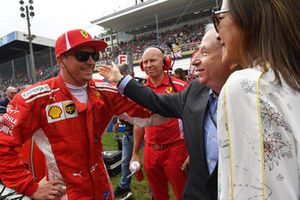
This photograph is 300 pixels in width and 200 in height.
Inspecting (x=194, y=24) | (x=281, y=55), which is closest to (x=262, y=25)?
(x=281, y=55)

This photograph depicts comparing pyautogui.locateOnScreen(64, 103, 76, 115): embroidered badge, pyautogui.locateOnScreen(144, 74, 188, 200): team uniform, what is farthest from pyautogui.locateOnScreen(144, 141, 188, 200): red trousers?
pyautogui.locateOnScreen(64, 103, 76, 115): embroidered badge

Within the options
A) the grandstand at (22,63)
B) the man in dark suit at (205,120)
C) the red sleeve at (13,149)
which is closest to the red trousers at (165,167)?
the man in dark suit at (205,120)

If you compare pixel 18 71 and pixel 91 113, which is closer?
pixel 91 113

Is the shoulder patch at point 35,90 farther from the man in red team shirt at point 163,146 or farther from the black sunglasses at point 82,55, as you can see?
the man in red team shirt at point 163,146

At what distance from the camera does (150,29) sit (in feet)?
106

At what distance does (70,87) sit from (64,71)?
5.5 inches

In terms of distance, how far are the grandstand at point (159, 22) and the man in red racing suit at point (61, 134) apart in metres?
18.3

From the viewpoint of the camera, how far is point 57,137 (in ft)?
6.28

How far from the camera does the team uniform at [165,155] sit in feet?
9.82

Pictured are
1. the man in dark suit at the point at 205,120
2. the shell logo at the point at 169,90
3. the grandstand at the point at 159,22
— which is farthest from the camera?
the grandstand at the point at 159,22

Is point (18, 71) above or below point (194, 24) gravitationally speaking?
below

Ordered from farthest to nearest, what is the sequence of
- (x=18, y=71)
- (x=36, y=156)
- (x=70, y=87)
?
(x=18, y=71) < (x=36, y=156) < (x=70, y=87)

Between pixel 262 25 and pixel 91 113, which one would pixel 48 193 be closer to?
pixel 91 113

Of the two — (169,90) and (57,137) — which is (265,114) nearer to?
(57,137)
